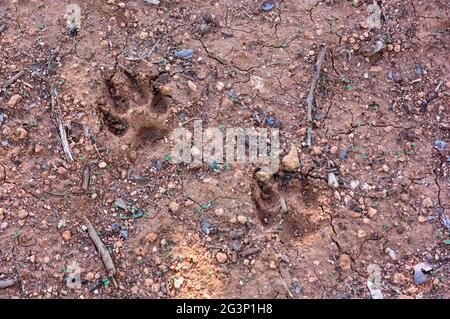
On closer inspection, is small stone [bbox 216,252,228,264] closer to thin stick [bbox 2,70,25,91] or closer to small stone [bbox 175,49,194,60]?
small stone [bbox 175,49,194,60]

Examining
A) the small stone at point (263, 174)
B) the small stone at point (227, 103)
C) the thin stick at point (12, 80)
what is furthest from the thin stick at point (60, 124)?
the small stone at point (263, 174)

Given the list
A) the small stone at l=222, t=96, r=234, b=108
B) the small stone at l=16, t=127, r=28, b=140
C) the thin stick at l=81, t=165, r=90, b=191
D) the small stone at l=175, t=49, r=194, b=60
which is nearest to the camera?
the thin stick at l=81, t=165, r=90, b=191

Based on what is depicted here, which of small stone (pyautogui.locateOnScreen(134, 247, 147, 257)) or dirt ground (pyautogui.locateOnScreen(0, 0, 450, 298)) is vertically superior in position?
dirt ground (pyautogui.locateOnScreen(0, 0, 450, 298))

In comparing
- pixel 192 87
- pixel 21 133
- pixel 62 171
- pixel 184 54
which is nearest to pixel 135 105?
pixel 192 87

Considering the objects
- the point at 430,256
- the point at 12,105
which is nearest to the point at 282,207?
the point at 430,256

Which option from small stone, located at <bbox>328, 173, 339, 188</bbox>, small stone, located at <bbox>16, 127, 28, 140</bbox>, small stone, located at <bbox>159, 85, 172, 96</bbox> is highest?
small stone, located at <bbox>159, 85, 172, 96</bbox>

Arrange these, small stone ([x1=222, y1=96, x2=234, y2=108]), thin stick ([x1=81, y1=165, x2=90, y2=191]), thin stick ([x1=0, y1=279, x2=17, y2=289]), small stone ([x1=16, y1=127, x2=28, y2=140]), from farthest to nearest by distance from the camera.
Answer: small stone ([x1=222, y1=96, x2=234, y2=108]) < small stone ([x1=16, y1=127, x2=28, y2=140]) < thin stick ([x1=81, y1=165, x2=90, y2=191]) < thin stick ([x1=0, y1=279, x2=17, y2=289])

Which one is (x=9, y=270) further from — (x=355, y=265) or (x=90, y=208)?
(x=355, y=265)

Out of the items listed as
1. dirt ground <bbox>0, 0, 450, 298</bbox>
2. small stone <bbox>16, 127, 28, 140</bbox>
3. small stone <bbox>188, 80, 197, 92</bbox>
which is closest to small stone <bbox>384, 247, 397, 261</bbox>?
dirt ground <bbox>0, 0, 450, 298</bbox>
